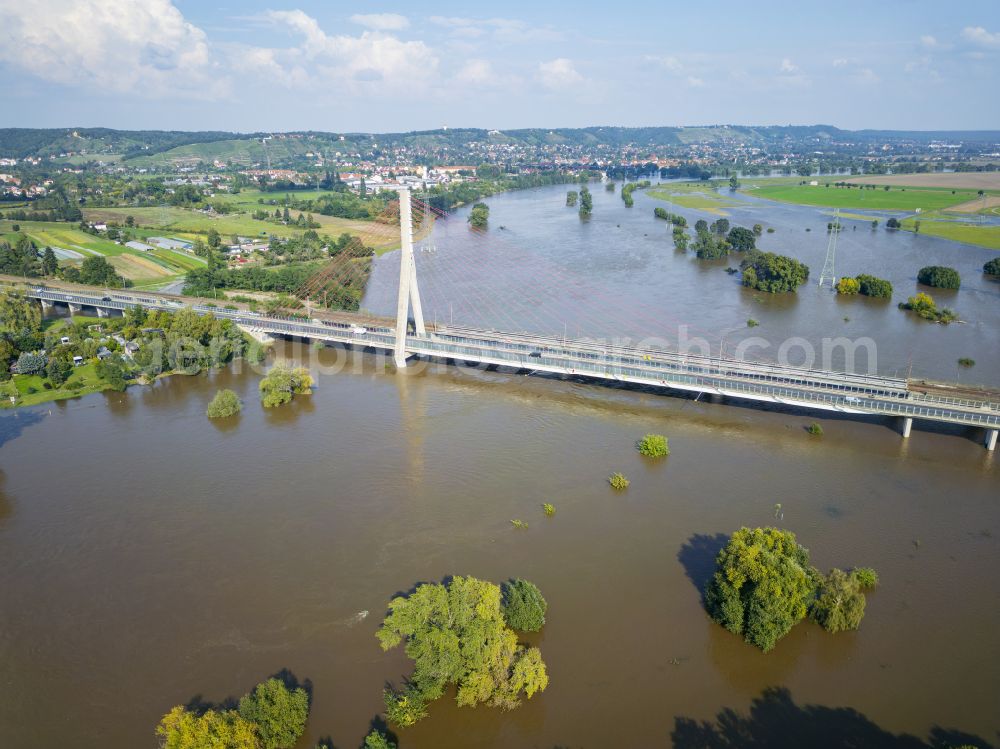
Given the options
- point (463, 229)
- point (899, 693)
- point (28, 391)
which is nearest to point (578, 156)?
point (463, 229)

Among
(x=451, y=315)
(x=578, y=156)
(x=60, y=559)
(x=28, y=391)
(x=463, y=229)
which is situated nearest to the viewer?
(x=60, y=559)

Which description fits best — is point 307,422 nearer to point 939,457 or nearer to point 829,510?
point 829,510

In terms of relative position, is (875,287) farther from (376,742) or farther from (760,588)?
(376,742)

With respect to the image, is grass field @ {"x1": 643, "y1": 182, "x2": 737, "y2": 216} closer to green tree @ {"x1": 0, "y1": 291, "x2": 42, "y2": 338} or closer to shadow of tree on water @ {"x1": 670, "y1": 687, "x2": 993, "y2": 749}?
green tree @ {"x1": 0, "y1": 291, "x2": 42, "y2": 338}

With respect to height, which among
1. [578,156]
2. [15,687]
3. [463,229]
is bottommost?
[15,687]

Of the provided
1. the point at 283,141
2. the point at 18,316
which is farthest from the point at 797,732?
the point at 283,141

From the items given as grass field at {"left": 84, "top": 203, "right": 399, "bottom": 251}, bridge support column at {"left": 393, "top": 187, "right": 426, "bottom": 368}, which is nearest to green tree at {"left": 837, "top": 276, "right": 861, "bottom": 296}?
bridge support column at {"left": 393, "top": 187, "right": 426, "bottom": 368}
